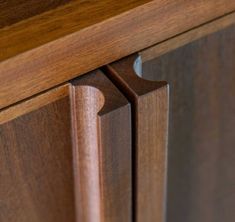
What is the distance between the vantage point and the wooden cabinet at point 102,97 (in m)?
0.46

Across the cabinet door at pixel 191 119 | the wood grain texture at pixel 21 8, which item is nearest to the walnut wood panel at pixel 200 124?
the cabinet door at pixel 191 119

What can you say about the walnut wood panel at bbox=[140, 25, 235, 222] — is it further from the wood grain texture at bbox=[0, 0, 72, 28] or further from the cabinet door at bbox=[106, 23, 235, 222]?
the wood grain texture at bbox=[0, 0, 72, 28]

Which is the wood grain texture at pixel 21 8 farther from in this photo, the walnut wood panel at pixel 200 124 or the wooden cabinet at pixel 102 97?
the walnut wood panel at pixel 200 124

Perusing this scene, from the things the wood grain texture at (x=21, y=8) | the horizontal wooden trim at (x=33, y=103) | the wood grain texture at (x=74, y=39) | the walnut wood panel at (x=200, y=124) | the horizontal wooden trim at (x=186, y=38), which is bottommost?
the walnut wood panel at (x=200, y=124)

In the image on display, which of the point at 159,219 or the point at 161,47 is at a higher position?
the point at 161,47

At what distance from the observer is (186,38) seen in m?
0.54

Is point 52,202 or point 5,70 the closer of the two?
point 5,70

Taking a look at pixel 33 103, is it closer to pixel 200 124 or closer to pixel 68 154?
pixel 68 154

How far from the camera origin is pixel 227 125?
2.14 ft

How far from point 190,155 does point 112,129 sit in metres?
0.18

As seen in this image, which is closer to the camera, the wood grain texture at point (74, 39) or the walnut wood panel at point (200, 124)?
the wood grain texture at point (74, 39)

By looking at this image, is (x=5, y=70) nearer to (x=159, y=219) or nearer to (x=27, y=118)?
(x=27, y=118)

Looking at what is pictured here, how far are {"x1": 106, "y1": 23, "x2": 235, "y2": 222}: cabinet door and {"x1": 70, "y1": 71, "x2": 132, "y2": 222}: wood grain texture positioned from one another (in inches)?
0.5

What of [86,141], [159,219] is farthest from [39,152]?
[159,219]
